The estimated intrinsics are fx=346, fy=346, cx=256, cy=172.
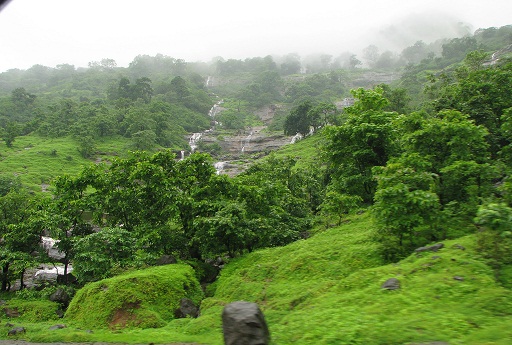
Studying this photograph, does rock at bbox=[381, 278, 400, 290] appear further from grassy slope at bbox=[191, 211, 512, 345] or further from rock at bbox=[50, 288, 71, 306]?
Answer: rock at bbox=[50, 288, 71, 306]

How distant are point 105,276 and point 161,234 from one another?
3.85 metres

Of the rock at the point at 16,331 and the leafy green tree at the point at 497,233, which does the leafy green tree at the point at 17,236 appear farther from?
the leafy green tree at the point at 497,233

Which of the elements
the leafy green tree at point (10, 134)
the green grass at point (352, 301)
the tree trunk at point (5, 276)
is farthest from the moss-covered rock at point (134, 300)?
the leafy green tree at point (10, 134)

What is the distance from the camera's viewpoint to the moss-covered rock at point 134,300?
42.8 ft

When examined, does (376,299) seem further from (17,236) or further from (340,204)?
(17,236)

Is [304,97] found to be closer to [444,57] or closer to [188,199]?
[444,57]

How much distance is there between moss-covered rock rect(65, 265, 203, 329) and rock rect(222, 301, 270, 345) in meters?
6.27

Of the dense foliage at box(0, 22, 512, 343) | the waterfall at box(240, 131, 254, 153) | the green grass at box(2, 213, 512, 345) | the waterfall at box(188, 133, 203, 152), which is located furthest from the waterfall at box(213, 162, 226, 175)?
the green grass at box(2, 213, 512, 345)

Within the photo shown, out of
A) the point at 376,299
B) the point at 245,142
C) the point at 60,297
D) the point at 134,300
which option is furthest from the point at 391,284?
the point at 245,142

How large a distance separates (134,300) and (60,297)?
7.36m

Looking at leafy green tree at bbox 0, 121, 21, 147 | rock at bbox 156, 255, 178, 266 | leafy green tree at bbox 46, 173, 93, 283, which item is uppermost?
leafy green tree at bbox 0, 121, 21, 147

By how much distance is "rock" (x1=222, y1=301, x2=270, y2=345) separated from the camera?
7.30m

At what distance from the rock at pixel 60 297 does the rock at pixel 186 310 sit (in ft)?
26.2

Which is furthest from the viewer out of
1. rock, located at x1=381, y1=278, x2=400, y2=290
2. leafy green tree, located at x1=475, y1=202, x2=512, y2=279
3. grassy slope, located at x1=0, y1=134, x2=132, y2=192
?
grassy slope, located at x1=0, y1=134, x2=132, y2=192
